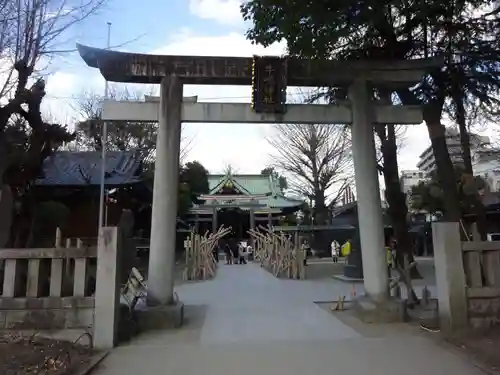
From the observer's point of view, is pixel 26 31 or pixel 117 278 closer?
pixel 117 278

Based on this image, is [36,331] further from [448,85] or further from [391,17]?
[448,85]

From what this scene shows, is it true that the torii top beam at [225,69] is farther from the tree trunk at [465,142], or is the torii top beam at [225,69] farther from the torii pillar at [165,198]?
the tree trunk at [465,142]

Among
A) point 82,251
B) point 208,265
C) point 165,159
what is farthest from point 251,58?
point 208,265

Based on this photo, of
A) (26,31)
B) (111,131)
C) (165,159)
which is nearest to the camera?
(26,31)

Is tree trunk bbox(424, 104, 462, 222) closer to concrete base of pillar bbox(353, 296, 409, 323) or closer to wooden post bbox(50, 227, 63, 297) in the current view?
→ concrete base of pillar bbox(353, 296, 409, 323)

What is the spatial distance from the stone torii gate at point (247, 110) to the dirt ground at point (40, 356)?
9.12 feet

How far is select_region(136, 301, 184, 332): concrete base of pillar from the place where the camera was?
891 cm

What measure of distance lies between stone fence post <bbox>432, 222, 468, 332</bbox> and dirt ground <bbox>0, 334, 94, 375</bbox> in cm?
541

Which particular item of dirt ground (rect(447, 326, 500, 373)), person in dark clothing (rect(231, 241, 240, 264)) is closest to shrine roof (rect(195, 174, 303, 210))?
person in dark clothing (rect(231, 241, 240, 264))

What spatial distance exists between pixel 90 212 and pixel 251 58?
14.8 metres

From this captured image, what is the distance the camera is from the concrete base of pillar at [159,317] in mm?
8906

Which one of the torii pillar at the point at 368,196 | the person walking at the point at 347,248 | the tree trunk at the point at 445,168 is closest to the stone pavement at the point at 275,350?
the torii pillar at the point at 368,196

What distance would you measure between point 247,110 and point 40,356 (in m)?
6.10

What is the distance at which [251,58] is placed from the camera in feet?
33.0
